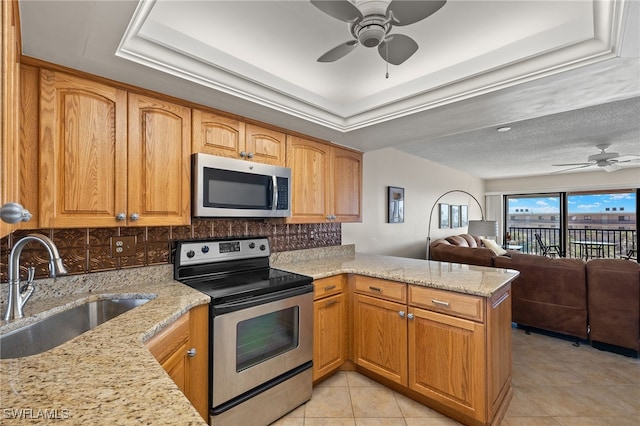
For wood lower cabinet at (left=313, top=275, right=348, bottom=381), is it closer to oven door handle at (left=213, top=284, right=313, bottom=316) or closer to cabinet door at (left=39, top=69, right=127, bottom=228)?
oven door handle at (left=213, top=284, right=313, bottom=316)

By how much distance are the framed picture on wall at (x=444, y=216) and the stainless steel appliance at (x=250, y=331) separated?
13.3 ft

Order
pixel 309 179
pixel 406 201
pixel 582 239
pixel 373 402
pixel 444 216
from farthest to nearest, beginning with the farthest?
1. pixel 582 239
2. pixel 444 216
3. pixel 406 201
4. pixel 309 179
5. pixel 373 402

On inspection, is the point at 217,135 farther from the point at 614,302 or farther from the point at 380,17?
the point at 614,302

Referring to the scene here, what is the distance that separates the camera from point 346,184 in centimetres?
299

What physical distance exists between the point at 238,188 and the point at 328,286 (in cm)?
100

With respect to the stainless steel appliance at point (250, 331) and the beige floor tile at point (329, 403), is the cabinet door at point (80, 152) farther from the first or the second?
the beige floor tile at point (329, 403)

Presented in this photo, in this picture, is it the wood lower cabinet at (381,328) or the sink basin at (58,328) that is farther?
the wood lower cabinet at (381,328)

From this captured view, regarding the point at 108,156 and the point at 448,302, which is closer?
the point at 108,156

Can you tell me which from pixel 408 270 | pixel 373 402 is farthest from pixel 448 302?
pixel 373 402

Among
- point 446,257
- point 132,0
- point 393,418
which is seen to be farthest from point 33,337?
point 446,257

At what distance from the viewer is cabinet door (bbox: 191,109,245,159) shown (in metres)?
1.92

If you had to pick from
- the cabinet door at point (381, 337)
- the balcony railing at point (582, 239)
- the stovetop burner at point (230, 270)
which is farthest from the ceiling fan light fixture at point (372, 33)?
the balcony railing at point (582, 239)

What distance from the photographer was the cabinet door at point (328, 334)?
2.19 metres

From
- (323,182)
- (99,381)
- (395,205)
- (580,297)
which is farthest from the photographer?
(395,205)
